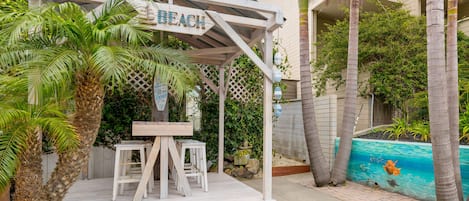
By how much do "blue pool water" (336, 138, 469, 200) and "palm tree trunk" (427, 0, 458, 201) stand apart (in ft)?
2.08

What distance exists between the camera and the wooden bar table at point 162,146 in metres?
3.38

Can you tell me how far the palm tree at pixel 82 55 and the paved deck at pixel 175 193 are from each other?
112cm

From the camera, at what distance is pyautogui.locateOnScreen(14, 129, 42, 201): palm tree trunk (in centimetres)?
250

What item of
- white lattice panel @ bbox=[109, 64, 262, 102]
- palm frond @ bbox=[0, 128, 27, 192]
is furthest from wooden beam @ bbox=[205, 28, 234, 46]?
palm frond @ bbox=[0, 128, 27, 192]

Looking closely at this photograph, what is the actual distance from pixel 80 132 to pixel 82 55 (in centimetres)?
70

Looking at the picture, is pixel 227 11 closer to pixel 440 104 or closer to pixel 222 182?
pixel 222 182

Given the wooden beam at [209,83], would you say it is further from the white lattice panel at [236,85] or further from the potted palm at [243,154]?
the potted palm at [243,154]

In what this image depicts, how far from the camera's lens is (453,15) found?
387 centimetres

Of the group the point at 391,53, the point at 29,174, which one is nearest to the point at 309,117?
the point at 391,53

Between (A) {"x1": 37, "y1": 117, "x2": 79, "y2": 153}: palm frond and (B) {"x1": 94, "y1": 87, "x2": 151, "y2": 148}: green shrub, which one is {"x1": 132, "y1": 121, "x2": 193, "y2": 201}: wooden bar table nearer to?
(A) {"x1": 37, "y1": 117, "x2": 79, "y2": 153}: palm frond

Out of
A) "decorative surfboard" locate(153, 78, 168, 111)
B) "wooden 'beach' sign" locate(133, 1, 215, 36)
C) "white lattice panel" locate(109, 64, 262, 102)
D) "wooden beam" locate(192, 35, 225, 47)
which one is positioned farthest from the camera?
"white lattice panel" locate(109, 64, 262, 102)

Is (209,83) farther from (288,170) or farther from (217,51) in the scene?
(288,170)

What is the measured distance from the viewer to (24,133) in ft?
7.84

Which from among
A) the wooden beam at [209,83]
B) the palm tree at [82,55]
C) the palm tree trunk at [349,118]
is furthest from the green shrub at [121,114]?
the palm tree trunk at [349,118]
